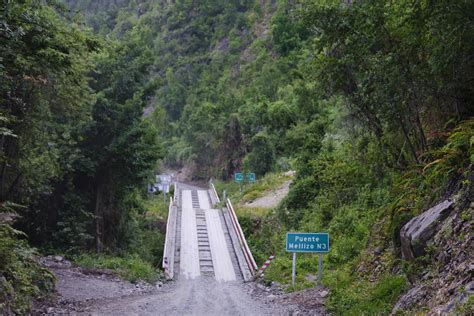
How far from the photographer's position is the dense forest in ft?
28.9

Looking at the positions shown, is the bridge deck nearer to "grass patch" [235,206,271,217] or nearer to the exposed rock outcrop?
"grass patch" [235,206,271,217]

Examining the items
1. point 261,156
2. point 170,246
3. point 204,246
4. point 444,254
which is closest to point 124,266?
point 170,246

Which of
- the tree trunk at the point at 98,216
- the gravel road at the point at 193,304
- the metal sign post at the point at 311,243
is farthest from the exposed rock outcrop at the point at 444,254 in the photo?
the tree trunk at the point at 98,216

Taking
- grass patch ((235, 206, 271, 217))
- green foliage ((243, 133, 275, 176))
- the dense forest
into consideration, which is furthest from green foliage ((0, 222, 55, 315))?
green foliage ((243, 133, 275, 176))

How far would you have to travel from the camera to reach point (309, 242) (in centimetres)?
1363

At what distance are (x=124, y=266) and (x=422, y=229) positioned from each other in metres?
11.6

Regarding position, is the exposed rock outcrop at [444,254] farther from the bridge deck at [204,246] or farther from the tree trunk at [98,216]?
the tree trunk at [98,216]

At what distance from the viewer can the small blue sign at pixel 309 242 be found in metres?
13.5

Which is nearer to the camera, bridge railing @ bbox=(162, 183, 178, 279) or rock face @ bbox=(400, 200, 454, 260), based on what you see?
rock face @ bbox=(400, 200, 454, 260)

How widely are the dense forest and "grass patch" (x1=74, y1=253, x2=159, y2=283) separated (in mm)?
1752

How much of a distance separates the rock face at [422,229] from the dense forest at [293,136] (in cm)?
36

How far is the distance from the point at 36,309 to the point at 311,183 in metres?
14.3

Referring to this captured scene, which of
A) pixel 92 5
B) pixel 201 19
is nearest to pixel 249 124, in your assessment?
pixel 201 19

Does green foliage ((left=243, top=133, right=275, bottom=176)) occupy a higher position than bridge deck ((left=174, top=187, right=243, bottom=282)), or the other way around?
green foliage ((left=243, top=133, right=275, bottom=176))
